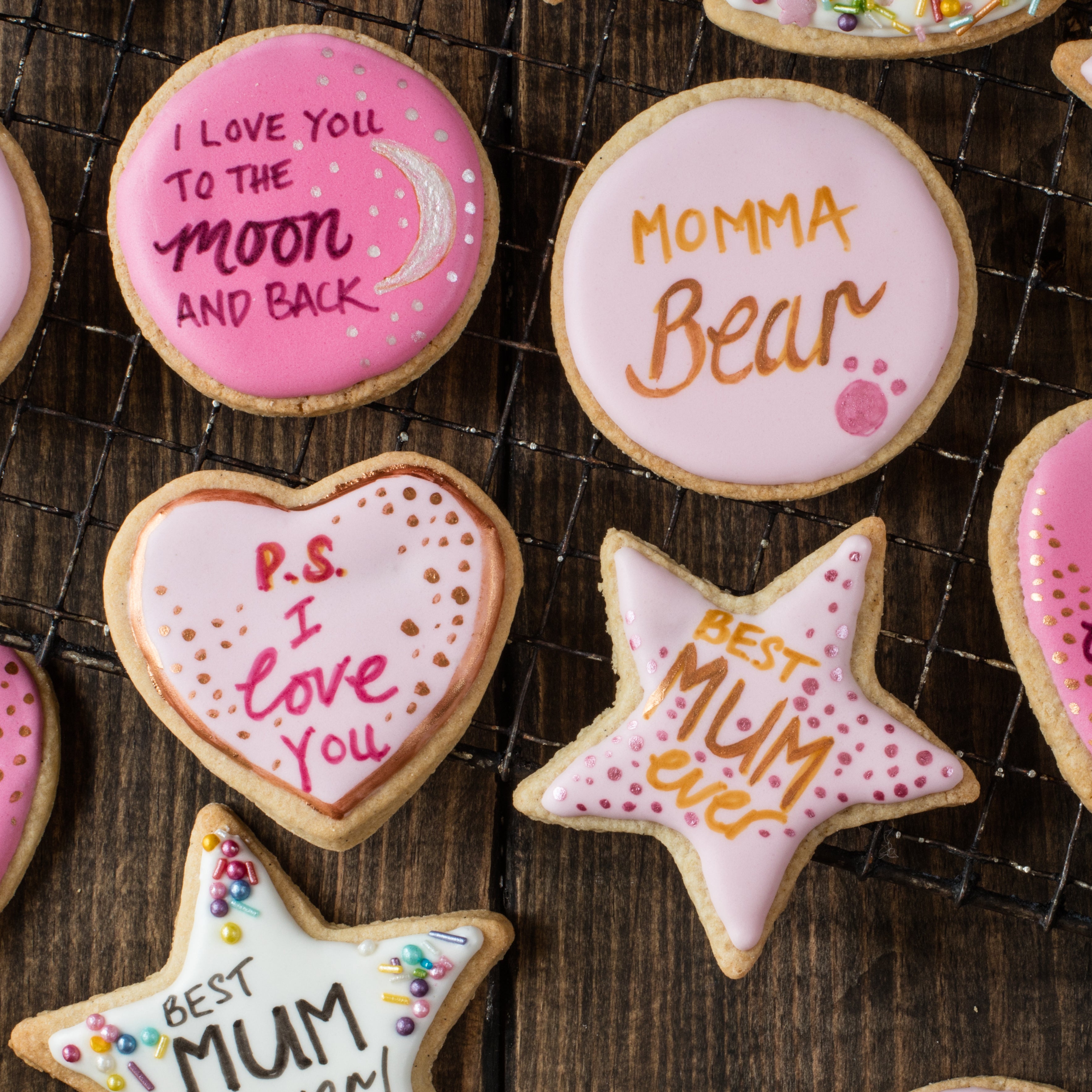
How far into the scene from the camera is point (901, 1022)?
1209 mm

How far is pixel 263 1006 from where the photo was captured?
1133 mm

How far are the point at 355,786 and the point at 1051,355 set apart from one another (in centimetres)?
85

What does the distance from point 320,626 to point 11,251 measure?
0.47 meters

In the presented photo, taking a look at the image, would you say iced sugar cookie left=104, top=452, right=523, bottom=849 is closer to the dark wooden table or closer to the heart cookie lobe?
the heart cookie lobe

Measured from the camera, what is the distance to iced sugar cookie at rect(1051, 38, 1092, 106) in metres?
1.12

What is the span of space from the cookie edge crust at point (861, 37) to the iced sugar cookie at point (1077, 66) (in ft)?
0.13

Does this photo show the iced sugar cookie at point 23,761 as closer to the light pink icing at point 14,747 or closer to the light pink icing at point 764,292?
the light pink icing at point 14,747

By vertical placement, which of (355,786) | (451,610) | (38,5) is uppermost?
(38,5)

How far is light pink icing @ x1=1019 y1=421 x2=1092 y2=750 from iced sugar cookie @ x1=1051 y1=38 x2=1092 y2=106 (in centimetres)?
34

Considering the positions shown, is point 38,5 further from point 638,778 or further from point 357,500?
point 638,778

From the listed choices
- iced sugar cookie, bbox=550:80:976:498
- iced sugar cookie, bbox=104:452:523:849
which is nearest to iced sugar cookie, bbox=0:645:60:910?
iced sugar cookie, bbox=104:452:523:849

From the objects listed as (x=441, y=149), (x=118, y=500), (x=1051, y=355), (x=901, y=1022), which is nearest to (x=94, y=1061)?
(x=118, y=500)

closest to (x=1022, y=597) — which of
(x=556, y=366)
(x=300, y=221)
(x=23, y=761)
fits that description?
(x=556, y=366)

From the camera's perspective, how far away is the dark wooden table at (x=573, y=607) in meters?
1.20
